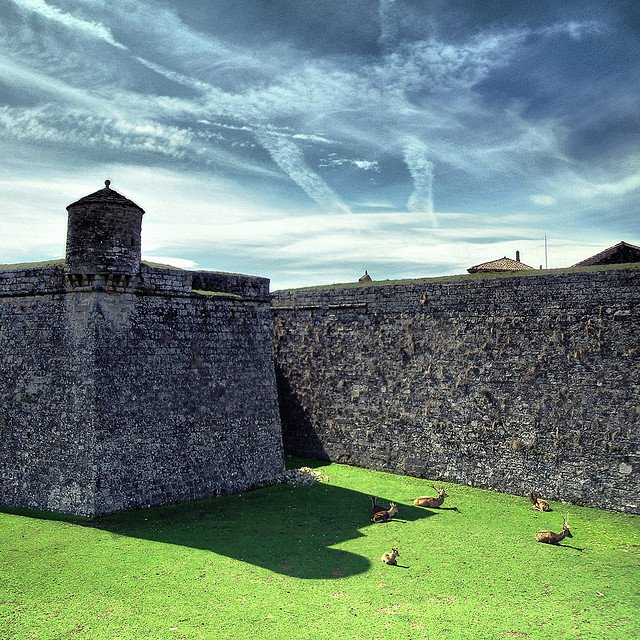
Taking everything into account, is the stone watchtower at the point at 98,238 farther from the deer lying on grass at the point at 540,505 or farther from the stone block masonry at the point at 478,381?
the deer lying on grass at the point at 540,505

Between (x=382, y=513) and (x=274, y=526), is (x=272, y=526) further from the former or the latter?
(x=382, y=513)

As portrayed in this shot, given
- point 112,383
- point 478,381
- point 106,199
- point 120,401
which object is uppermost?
point 106,199

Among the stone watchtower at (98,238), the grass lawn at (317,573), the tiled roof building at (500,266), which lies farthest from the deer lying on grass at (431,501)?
the tiled roof building at (500,266)

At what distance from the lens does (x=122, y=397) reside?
44.9 ft

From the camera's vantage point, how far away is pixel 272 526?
Result: 12727 millimetres

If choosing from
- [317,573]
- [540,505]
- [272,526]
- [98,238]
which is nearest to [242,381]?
[272,526]

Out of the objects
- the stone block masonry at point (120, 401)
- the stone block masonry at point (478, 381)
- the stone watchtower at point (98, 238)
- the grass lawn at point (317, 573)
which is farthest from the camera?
the stone block masonry at point (478, 381)

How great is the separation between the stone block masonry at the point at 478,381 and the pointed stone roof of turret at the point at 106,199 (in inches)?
308

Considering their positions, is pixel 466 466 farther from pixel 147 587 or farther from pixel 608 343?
pixel 147 587

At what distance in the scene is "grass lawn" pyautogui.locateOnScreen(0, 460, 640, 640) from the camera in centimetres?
821

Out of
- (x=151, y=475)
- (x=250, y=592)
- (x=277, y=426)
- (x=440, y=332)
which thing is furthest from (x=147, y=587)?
(x=440, y=332)

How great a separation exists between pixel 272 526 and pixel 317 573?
2745mm

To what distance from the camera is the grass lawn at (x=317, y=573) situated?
26.9ft

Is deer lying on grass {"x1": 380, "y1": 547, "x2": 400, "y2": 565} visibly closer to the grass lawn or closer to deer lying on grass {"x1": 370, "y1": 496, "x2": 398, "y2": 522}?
the grass lawn
